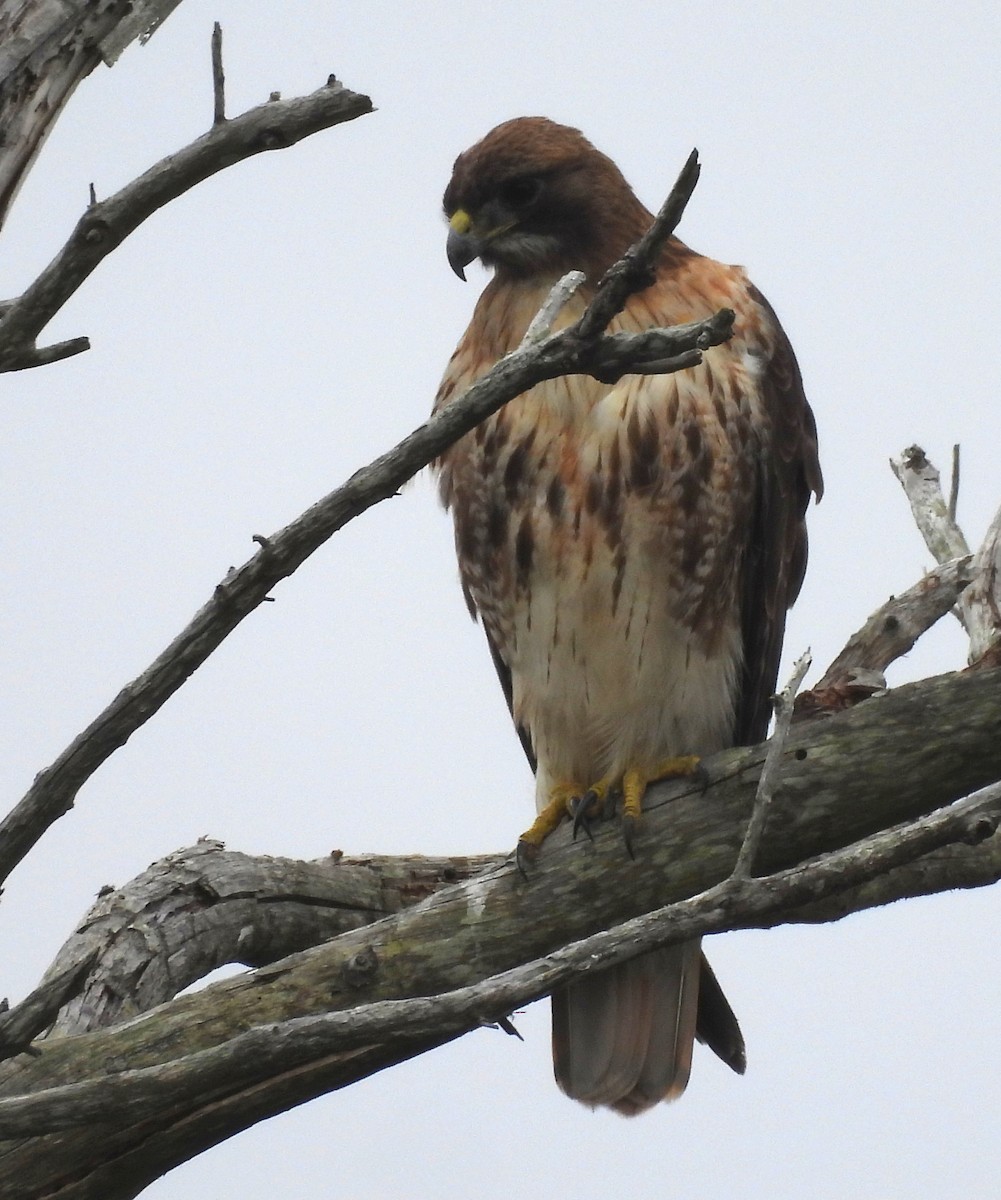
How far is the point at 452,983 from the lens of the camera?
3422 mm

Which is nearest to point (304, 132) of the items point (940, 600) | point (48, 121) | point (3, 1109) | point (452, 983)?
point (48, 121)

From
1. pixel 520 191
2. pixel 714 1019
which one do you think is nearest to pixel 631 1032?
pixel 714 1019

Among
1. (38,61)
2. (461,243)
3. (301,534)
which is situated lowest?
(301,534)

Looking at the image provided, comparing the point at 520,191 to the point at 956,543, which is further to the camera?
the point at 956,543

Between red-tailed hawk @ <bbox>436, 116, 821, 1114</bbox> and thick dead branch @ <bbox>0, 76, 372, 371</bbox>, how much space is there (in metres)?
1.59

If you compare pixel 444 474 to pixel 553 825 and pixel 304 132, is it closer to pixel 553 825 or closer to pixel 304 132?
pixel 553 825

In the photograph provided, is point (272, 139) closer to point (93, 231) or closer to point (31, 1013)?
point (93, 231)

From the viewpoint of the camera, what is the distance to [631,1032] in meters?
4.23

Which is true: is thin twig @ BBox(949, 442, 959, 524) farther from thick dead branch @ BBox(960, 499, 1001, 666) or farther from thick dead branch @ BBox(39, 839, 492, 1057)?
thick dead branch @ BBox(39, 839, 492, 1057)

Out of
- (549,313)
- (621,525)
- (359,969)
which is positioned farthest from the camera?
(621,525)

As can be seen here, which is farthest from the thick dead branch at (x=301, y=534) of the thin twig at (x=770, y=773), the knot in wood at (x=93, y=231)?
the thin twig at (x=770, y=773)

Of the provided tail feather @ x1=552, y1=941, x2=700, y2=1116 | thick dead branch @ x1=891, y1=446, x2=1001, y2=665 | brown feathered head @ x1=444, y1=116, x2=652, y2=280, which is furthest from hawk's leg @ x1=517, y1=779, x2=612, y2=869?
brown feathered head @ x1=444, y1=116, x2=652, y2=280

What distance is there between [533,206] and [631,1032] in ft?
7.20

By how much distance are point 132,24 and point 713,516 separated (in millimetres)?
1792
